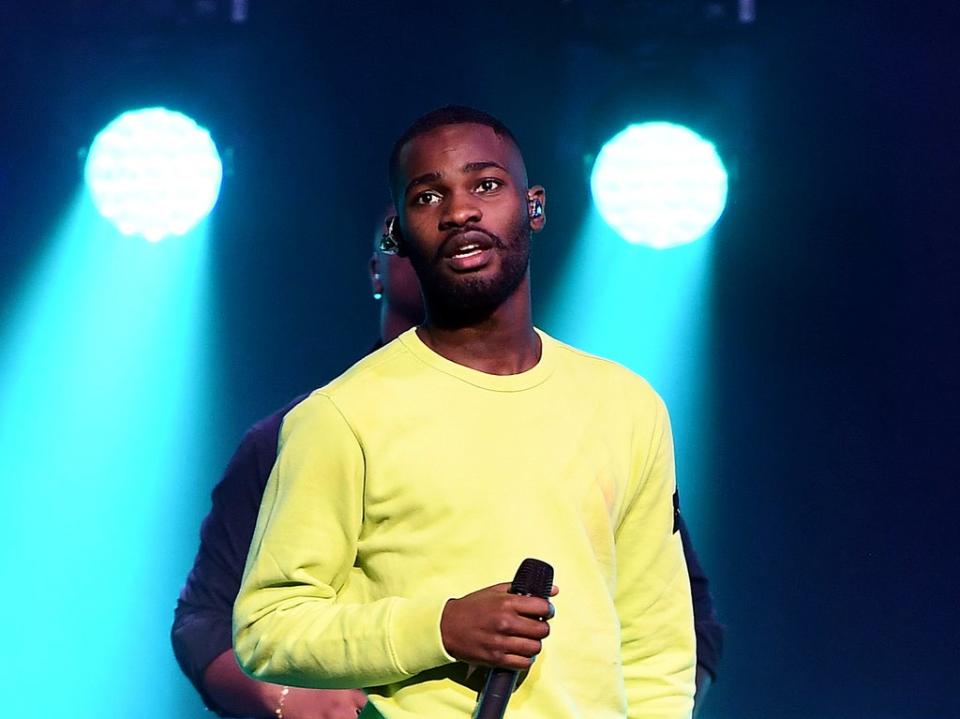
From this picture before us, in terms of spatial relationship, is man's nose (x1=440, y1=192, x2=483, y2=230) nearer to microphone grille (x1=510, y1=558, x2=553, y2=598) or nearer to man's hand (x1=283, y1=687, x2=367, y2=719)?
microphone grille (x1=510, y1=558, x2=553, y2=598)

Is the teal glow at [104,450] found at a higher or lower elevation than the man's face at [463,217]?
lower

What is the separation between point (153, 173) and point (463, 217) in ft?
8.83

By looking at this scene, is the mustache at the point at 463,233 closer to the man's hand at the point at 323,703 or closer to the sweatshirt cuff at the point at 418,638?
the sweatshirt cuff at the point at 418,638

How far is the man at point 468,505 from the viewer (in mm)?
1515

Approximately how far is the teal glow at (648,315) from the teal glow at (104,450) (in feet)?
3.64

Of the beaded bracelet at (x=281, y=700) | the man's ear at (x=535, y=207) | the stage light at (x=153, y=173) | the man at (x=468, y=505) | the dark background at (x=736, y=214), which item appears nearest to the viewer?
the man at (x=468, y=505)

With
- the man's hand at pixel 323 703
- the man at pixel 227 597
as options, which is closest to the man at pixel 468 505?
the man's hand at pixel 323 703

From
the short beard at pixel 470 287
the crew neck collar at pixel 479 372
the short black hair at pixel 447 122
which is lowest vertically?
the crew neck collar at pixel 479 372

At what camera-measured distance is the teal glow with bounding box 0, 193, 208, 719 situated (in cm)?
419

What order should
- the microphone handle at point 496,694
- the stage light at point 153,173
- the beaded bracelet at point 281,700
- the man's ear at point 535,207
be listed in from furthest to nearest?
the stage light at point 153,173, the beaded bracelet at point 281,700, the man's ear at point 535,207, the microphone handle at point 496,694

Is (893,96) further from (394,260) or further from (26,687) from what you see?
(26,687)

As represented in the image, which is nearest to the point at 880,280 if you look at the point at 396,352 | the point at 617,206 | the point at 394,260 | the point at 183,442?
the point at 617,206

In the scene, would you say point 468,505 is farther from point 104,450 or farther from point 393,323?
point 104,450

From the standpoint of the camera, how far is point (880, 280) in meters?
4.09
